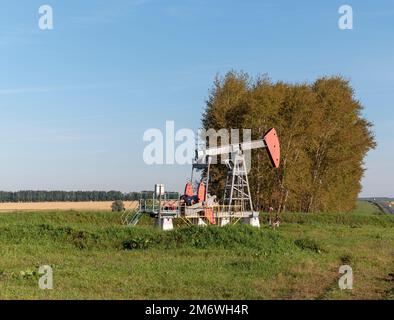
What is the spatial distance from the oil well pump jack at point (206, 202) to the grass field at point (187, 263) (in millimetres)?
5791

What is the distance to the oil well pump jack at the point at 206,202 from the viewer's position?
2936 cm

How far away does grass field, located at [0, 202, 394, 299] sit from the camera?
12680 millimetres

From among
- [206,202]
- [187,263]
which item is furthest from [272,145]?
[187,263]

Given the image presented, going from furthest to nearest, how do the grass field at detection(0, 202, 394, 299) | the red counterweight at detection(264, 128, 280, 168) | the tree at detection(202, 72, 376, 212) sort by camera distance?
the tree at detection(202, 72, 376, 212), the red counterweight at detection(264, 128, 280, 168), the grass field at detection(0, 202, 394, 299)

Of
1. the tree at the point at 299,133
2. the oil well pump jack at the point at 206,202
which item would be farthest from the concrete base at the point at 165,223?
the tree at the point at 299,133

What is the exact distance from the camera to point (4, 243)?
2303 centimetres

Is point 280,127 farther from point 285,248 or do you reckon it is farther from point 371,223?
point 285,248

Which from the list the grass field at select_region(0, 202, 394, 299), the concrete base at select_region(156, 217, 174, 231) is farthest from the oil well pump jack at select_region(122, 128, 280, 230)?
the grass field at select_region(0, 202, 394, 299)

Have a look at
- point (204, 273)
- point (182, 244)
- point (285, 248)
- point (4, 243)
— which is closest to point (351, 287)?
point (204, 273)

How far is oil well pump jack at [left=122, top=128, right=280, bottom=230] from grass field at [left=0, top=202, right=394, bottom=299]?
5791 millimetres

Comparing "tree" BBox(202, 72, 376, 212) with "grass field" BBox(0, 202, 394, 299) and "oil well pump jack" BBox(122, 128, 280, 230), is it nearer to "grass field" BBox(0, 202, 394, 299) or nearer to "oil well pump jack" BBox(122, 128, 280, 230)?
"oil well pump jack" BBox(122, 128, 280, 230)

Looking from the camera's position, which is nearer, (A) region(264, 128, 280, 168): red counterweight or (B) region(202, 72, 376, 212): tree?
(A) region(264, 128, 280, 168): red counterweight

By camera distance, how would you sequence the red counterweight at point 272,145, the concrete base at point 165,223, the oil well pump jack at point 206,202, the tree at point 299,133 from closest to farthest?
the concrete base at point 165,223 → the oil well pump jack at point 206,202 → the red counterweight at point 272,145 → the tree at point 299,133

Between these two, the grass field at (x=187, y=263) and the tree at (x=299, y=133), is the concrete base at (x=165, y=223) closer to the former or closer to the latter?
the grass field at (x=187, y=263)
